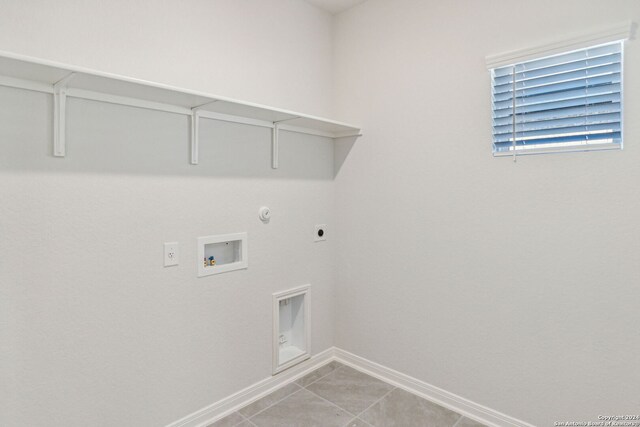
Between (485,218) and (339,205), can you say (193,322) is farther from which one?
(485,218)

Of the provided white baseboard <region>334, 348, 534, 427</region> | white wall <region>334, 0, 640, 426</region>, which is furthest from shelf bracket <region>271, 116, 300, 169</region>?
white baseboard <region>334, 348, 534, 427</region>

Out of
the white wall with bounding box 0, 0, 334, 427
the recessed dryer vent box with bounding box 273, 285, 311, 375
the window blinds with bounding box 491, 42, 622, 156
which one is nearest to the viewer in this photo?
the white wall with bounding box 0, 0, 334, 427

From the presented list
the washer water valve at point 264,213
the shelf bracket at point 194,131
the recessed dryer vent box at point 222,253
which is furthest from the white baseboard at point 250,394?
the shelf bracket at point 194,131

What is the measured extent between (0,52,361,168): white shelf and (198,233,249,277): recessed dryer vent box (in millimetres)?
486

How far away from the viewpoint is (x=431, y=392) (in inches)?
92.5

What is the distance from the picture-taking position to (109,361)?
1757 mm

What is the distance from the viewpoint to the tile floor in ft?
6.95

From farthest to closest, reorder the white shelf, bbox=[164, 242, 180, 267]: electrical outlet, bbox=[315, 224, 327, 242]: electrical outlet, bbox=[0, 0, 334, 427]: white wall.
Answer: bbox=[315, 224, 327, 242]: electrical outlet → bbox=[164, 242, 180, 267]: electrical outlet → bbox=[0, 0, 334, 427]: white wall → the white shelf

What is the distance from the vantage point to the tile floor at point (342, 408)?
212 cm

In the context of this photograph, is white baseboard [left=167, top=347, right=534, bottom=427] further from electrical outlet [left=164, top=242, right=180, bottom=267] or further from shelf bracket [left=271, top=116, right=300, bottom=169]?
shelf bracket [left=271, top=116, right=300, bottom=169]

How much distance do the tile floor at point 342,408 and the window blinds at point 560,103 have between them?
1.61 metres

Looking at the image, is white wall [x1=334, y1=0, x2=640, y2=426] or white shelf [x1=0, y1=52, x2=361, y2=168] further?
white wall [x1=334, y1=0, x2=640, y2=426]

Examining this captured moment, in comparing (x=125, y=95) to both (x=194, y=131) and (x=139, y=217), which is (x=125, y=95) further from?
(x=139, y=217)

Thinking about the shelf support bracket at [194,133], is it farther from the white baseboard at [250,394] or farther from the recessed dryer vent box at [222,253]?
the white baseboard at [250,394]
